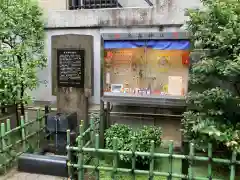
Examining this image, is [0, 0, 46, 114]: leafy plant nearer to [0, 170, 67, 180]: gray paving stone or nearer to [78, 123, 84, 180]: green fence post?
[0, 170, 67, 180]: gray paving stone

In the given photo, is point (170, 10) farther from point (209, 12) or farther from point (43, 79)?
point (43, 79)

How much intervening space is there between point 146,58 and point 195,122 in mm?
2876

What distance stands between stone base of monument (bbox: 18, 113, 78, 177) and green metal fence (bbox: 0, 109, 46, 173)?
26cm

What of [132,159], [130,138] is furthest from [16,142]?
[132,159]

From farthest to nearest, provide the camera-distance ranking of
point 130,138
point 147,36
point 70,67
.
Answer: point 70,67 → point 147,36 → point 130,138

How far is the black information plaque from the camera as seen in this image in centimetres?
725

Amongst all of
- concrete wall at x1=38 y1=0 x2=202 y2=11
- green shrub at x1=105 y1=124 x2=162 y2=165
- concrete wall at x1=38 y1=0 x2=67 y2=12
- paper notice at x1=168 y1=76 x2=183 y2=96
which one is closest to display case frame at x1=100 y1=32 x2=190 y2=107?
paper notice at x1=168 y1=76 x2=183 y2=96

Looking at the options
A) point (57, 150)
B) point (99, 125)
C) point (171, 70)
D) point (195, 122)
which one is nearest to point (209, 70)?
point (195, 122)

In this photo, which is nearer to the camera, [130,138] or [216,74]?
[216,74]

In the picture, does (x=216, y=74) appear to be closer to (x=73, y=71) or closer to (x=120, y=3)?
(x=73, y=71)

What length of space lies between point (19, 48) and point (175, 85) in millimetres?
4440

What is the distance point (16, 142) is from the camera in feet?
19.4

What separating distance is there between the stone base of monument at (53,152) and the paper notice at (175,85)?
2827 millimetres

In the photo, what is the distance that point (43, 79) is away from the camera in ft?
26.5
